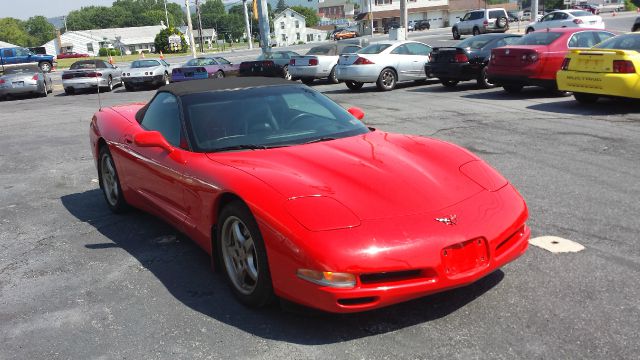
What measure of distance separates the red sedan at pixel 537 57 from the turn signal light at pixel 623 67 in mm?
2232

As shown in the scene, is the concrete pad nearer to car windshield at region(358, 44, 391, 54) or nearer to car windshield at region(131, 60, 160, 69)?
car windshield at region(358, 44, 391, 54)

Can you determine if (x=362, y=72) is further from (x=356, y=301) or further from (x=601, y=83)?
(x=356, y=301)

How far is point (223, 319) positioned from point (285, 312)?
14.4 inches

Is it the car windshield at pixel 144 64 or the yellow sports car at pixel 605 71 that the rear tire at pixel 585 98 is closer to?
the yellow sports car at pixel 605 71

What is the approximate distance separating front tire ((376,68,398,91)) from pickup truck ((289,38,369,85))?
3.49 m

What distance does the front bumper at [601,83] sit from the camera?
1009cm

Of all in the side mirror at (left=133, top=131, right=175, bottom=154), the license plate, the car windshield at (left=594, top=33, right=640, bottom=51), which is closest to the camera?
the license plate

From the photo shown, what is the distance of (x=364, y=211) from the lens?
3.23m

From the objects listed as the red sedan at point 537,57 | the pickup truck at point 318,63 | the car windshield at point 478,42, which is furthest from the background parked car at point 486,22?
the red sedan at point 537,57

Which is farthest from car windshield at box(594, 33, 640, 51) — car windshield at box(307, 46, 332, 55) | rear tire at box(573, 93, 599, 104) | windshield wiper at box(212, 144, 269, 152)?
car windshield at box(307, 46, 332, 55)

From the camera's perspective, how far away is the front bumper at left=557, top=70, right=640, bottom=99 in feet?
33.1

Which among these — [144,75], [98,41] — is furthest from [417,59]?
[98,41]

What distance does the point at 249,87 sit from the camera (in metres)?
4.85

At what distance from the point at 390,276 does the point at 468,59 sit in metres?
13.1
